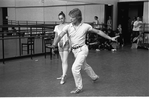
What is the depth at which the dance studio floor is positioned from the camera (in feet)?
14.9

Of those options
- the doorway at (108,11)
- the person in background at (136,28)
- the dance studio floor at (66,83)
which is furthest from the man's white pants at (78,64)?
the doorway at (108,11)

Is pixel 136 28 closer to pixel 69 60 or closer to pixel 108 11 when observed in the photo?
pixel 108 11

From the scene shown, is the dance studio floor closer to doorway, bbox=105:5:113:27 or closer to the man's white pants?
the man's white pants

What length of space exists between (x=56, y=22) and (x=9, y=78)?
5551 millimetres

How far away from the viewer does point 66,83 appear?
17.6 feet

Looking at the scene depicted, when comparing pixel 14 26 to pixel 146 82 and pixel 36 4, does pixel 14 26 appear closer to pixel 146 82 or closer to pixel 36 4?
pixel 36 4

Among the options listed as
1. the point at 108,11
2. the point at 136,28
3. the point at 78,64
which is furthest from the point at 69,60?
the point at 108,11

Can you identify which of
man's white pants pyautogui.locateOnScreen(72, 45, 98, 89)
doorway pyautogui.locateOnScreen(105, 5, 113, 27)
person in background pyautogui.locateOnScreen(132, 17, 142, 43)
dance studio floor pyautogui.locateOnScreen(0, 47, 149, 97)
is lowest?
dance studio floor pyautogui.locateOnScreen(0, 47, 149, 97)

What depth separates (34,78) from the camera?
5824mm

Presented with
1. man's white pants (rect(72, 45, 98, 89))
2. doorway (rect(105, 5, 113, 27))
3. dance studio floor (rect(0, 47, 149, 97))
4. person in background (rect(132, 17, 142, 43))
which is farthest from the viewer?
doorway (rect(105, 5, 113, 27))

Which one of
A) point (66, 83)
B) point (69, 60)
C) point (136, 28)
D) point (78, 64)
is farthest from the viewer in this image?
point (136, 28)

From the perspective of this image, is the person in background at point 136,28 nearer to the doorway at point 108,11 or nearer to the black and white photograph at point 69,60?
the black and white photograph at point 69,60

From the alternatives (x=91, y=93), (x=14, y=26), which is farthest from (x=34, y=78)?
(x=14, y=26)

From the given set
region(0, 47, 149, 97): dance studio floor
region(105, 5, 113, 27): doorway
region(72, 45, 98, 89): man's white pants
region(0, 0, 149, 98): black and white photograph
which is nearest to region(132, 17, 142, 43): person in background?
region(0, 0, 149, 98): black and white photograph
